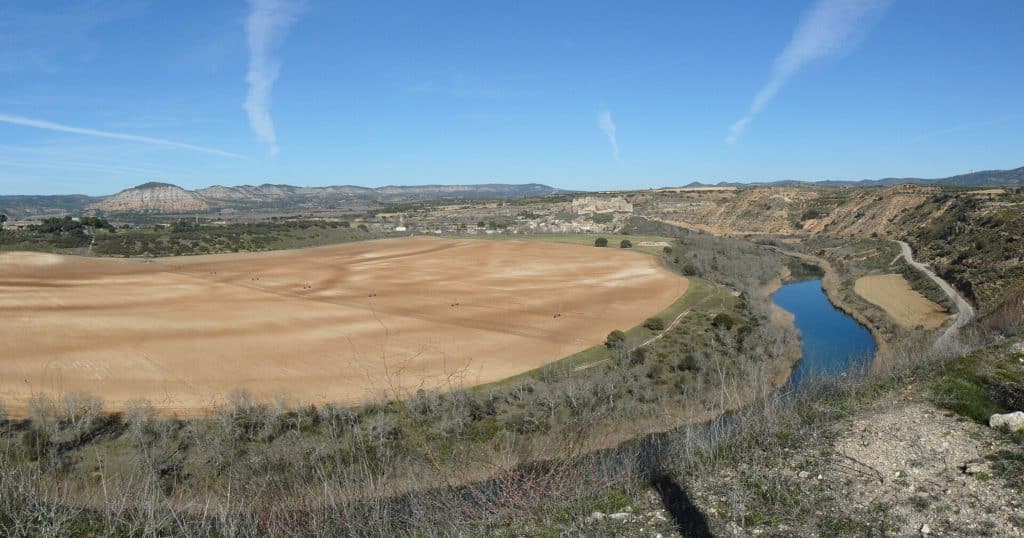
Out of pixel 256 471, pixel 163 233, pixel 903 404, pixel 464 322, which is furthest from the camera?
pixel 163 233

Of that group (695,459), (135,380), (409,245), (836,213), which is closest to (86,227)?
(409,245)

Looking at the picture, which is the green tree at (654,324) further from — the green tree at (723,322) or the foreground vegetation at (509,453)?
the green tree at (723,322)

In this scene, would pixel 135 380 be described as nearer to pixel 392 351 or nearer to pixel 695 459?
pixel 392 351

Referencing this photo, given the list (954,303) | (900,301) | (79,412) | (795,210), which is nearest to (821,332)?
(900,301)

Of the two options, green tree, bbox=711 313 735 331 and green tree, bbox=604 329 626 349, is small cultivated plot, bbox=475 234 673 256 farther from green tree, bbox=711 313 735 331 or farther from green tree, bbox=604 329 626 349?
green tree, bbox=604 329 626 349

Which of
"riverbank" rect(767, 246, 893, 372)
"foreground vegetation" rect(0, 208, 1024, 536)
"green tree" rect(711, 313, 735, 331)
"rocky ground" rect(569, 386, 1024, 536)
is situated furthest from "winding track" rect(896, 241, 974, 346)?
"rocky ground" rect(569, 386, 1024, 536)
